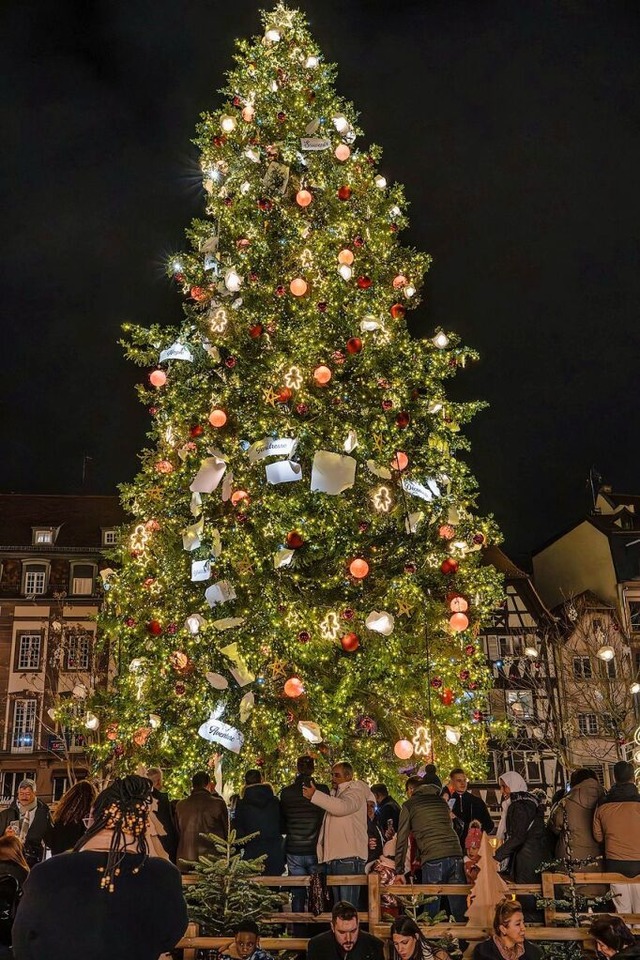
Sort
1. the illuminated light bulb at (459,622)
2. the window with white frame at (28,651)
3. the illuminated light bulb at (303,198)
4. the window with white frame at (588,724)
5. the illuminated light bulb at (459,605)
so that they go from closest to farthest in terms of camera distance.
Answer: the illuminated light bulb at (459,622)
the illuminated light bulb at (459,605)
the illuminated light bulb at (303,198)
the window with white frame at (588,724)
the window with white frame at (28,651)

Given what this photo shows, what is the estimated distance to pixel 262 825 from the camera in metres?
10.1

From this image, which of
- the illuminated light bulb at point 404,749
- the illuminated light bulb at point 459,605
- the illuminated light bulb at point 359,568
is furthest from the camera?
the illuminated light bulb at point 459,605

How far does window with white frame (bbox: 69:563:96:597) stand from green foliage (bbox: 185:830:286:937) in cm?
3921

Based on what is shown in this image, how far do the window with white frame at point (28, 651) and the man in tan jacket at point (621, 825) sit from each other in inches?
1538

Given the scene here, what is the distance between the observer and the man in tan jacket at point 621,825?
30.0 feet

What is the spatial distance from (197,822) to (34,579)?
127ft

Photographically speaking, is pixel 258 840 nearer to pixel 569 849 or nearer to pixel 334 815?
pixel 334 815

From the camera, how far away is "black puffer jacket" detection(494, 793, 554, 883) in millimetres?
9794

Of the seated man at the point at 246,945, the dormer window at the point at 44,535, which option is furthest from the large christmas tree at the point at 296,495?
the dormer window at the point at 44,535

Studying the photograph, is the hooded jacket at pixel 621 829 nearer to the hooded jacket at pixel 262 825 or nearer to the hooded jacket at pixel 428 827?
the hooded jacket at pixel 428 827

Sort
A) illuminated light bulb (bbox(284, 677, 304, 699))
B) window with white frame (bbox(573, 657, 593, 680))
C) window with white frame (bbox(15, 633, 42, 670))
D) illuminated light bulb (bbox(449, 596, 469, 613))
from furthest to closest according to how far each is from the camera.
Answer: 1. window with white frame (bbox(15, 633, 42, 670))
2. window with white frame (bbox(573, 657, 593, 680))
3. illuminated light bulb (bbox(449, 596, 469, 613))
4. illuminated light bulb (bbox(284, 677, 304, 699))

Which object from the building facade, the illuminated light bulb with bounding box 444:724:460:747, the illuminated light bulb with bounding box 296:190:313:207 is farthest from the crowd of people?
the building facade

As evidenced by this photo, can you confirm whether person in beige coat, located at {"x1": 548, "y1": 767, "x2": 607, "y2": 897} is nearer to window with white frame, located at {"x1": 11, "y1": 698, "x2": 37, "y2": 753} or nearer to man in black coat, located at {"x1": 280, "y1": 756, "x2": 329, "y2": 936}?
man in black coat, located at {"x1": 280, "y1": 756, "x2": 329, "y2": 936}

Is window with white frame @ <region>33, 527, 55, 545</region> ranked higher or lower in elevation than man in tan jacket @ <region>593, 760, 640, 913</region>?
higher
